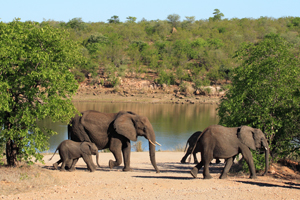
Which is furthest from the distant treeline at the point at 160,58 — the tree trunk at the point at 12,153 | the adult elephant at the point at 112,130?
the tree trunk at the point at 12,153

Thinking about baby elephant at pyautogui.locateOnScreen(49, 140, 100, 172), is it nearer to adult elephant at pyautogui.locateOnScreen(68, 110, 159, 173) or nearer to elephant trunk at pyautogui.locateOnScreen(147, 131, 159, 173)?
adult elephant at pyautogui.locateOnScreen(68, 110, 159, 173)

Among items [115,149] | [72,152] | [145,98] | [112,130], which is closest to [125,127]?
[112,130]

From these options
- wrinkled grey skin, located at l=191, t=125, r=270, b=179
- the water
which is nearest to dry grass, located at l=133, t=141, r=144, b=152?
the water

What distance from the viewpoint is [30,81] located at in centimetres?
1146

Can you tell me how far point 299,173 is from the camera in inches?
558

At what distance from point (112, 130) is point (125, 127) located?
2.05ft

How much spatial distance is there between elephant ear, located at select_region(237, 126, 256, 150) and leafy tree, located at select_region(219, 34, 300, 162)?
140 centimetres

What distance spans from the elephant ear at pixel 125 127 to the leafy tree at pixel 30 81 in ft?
6.89

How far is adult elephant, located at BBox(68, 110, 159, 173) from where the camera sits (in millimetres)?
13797

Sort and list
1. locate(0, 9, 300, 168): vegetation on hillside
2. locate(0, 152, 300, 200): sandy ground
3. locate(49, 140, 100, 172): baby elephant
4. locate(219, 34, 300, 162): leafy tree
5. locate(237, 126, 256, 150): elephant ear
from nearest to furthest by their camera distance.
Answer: locate(0, 152, 300, 200): sandy ground → locate(0, 9, 300, 168): vegetation on hillside → locate(237, 126, 256, 150): elephant ear → locate(49, 140, 100, 172): baby elephant → locate(219, 34, 300, 162): leafy tree

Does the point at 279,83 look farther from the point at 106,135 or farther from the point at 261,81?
the point at 106,135

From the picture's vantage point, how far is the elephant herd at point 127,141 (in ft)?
39.1

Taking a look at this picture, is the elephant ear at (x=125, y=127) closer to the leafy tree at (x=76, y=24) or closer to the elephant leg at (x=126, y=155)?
the elephant leg at (x=126, y=155)

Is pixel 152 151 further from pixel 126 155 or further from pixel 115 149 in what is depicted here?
pixel 115 149
